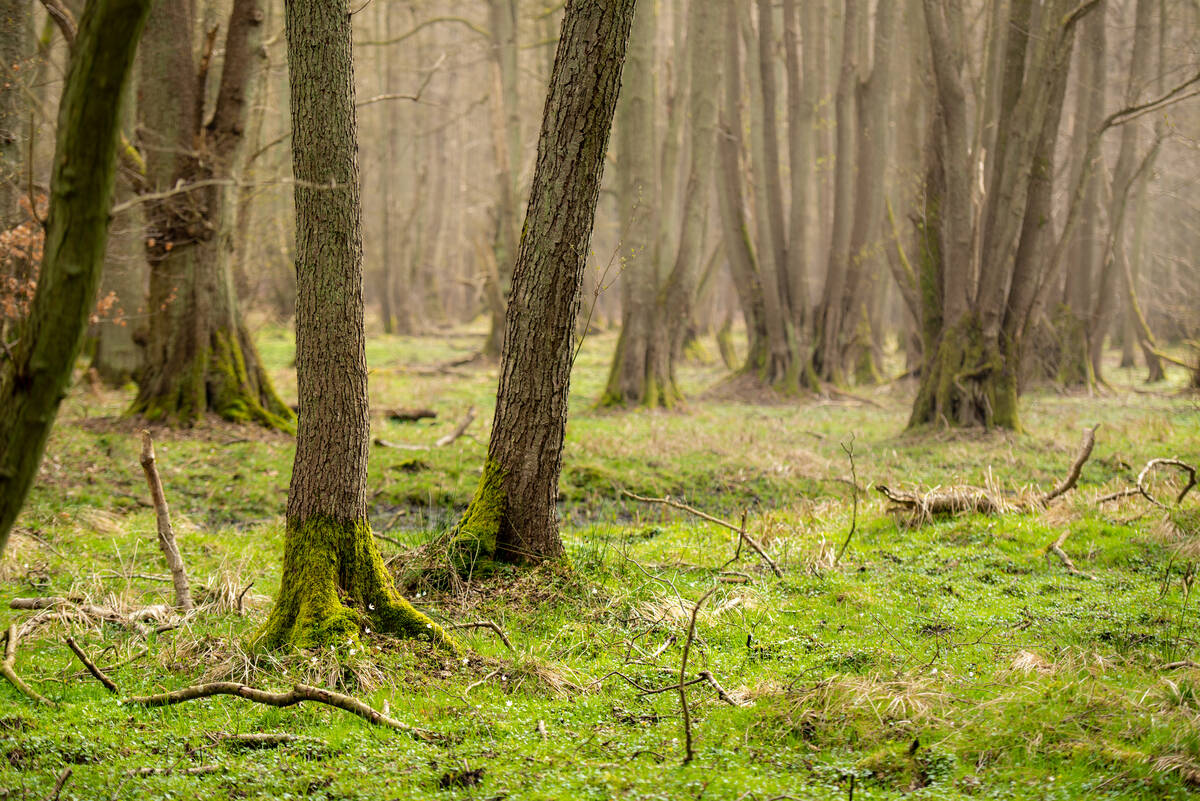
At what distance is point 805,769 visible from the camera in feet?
12.8

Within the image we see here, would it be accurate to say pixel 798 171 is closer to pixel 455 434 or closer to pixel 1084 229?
pixel 1084 229

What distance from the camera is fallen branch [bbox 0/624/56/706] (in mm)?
4508

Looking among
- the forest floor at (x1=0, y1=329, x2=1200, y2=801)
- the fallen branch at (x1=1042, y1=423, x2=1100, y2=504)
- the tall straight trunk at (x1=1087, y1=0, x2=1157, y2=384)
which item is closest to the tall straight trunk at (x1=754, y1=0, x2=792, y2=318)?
the tall straight trunk at (x1=1087, y1=0, x2=1157, y2=384)

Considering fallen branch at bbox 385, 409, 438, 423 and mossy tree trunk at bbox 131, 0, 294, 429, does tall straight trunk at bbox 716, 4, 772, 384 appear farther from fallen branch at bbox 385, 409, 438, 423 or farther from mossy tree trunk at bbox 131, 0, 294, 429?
mossy tree trunk at bbox 131, 0, 294, 429

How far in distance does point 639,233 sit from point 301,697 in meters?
12.8

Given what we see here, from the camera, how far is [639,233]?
16.2 m

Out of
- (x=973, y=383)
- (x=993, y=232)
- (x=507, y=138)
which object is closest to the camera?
(x=993, y=232)

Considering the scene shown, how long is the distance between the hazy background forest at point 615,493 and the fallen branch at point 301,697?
22 mm

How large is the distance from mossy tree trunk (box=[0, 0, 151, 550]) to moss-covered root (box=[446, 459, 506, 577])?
3.32m

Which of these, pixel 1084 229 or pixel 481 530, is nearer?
pixel 481 530

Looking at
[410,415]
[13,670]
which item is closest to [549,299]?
[13,670]

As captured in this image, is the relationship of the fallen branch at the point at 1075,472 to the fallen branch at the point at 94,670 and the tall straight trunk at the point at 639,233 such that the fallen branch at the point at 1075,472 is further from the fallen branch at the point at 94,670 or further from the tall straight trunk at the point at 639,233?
the tall straight trunk at the point at 639,233

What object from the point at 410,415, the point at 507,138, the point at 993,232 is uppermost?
the point at 507,138

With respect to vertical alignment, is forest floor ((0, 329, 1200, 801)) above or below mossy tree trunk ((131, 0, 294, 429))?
below
